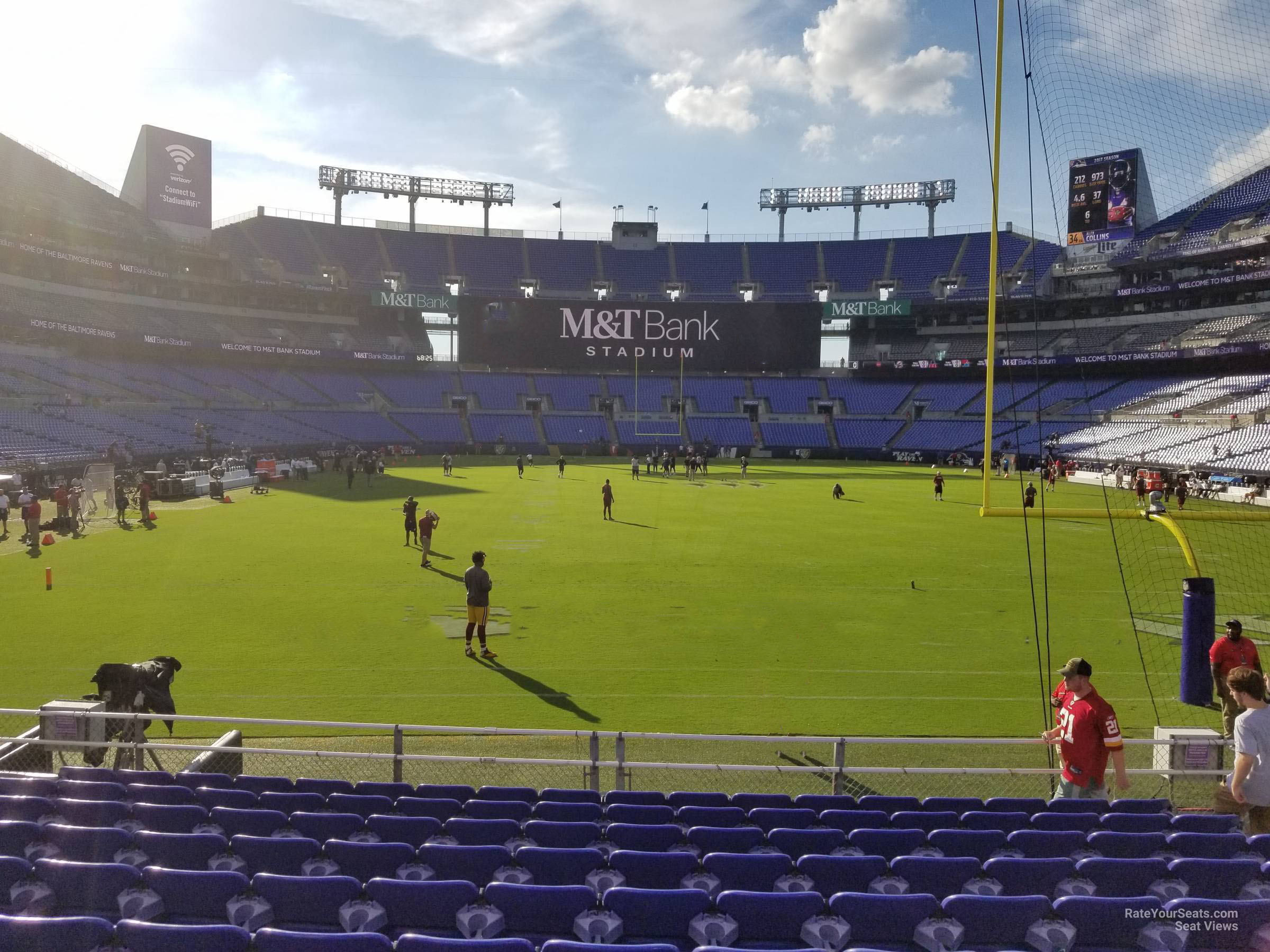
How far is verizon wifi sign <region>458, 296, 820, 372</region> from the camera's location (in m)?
66.6

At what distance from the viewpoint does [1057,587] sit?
1730 centimetres

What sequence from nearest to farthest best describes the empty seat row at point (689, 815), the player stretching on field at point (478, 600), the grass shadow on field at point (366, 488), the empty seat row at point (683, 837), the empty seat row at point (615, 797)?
the empty seat row at point (683, 837)
the empty seat row at point (689, 815)
the empty seat row at point (615, 797)
the player stretching on field at point (478, 600)
the grass shadow on field at point (366, 488)

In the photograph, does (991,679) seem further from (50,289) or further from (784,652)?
(50,289)

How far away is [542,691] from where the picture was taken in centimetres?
1073

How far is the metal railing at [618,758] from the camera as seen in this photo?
20.7ft

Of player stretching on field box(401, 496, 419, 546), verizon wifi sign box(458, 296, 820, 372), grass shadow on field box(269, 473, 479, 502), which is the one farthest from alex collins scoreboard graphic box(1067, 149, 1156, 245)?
player stretching on field box(401, 496, 419, 546)

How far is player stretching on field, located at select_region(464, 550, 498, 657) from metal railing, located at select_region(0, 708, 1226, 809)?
9.20 ft

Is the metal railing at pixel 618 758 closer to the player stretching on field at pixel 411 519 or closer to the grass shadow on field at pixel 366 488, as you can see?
the player stretching on field at pixel 411 519

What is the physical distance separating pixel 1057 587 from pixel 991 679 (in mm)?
7389

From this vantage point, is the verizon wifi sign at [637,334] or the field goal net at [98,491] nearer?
the field goal net at [98,491]

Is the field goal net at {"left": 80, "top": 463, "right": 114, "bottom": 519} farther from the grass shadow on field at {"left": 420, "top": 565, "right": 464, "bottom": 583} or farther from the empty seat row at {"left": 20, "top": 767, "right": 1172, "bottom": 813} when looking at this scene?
the empty seat row at {"left": 20, "top": 767, "right": 1172, "bottom": 813}

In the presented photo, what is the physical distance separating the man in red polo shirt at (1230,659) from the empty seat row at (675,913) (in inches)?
229

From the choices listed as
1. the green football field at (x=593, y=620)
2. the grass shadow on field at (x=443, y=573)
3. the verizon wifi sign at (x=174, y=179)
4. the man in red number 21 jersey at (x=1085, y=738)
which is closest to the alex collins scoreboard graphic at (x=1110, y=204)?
the green football field at (x=593, y=620)

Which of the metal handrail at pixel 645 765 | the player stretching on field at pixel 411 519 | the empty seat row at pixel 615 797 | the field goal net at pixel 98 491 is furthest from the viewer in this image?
the field goal net at pixel 98 491
